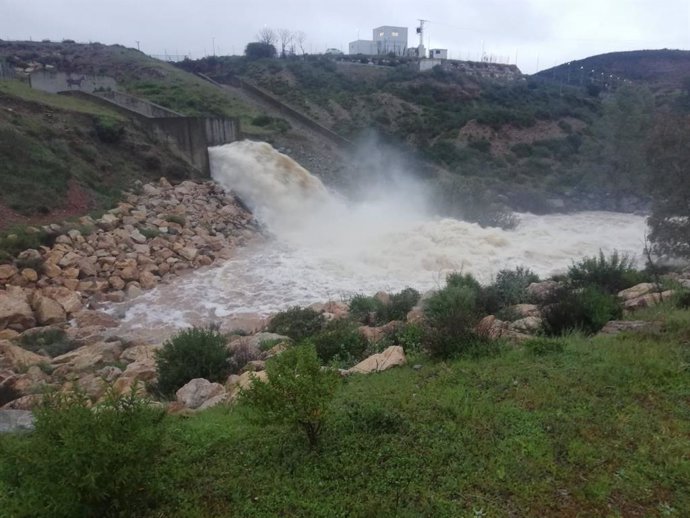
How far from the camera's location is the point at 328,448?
4.11 meters

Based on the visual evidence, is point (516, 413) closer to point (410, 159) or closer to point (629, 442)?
point (629, 442)

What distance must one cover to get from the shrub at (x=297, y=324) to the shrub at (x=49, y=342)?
366cm

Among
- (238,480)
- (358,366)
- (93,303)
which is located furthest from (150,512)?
(93,303)

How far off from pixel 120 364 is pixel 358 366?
170 inches

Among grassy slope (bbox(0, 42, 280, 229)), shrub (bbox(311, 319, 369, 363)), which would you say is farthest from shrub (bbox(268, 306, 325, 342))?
grassy slope (bbox(0, 42, 280, 229))

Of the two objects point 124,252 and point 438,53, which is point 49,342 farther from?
point 438,53

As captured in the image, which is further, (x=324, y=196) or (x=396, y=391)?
(x=324, y=196)

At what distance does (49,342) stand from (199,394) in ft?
17.8

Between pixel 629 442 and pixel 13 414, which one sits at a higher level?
pixel 629 442

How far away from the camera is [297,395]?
3.95 meters

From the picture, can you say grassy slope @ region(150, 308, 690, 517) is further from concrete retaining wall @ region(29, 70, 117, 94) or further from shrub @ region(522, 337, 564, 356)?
concrete retaining wall @ region(29, 70, 117, 94)

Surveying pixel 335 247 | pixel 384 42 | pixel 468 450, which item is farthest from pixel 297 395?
pixel 384 42

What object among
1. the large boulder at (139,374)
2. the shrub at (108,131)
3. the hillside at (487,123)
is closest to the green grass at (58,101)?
the shrub at (108,131)

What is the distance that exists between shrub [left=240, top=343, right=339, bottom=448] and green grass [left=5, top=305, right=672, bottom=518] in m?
0.27
